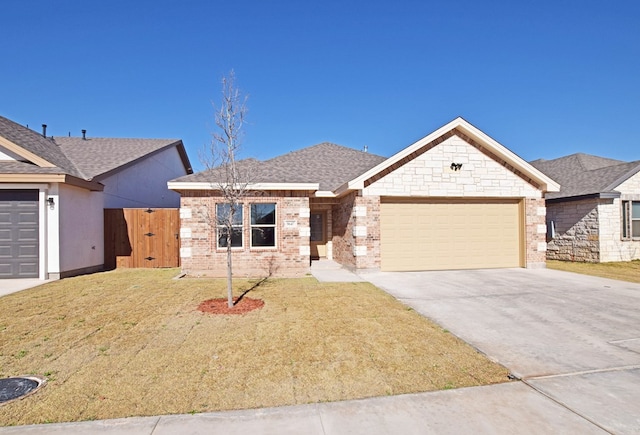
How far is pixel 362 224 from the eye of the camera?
11.7 metres

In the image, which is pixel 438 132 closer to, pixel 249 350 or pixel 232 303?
pixel 232 303

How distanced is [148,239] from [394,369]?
12.6 meters

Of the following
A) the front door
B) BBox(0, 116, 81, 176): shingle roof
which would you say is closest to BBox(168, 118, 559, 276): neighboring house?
the front door

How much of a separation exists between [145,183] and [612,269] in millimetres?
22261

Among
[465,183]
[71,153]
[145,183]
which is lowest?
[465,183]

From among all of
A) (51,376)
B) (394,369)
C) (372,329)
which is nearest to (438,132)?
(372,329)

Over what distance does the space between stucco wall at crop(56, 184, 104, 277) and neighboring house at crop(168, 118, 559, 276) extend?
12.7ft

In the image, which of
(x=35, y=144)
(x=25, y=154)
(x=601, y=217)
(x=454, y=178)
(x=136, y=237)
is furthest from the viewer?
(x=601, y=217)

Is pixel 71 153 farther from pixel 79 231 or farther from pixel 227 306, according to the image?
pixel 227 306

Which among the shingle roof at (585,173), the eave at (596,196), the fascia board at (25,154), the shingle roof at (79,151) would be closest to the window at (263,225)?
the shingle roof at (79,151)

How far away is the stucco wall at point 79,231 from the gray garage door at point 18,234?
2.17 feet

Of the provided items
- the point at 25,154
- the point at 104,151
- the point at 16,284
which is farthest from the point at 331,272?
the point at 104,151

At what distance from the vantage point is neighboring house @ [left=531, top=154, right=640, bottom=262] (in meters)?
14.7

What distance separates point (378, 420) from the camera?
3.24 meters
